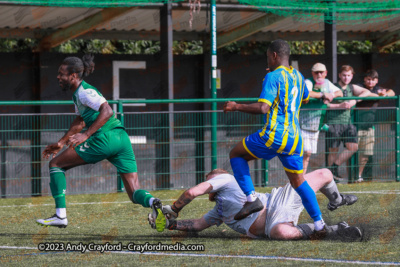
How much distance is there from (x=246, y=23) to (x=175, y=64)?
1861 millimetres

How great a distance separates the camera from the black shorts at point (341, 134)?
525 inches

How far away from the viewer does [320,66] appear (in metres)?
12.0

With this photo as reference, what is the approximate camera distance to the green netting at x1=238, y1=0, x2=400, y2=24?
14.2m

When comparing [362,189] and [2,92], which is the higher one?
[2,92]

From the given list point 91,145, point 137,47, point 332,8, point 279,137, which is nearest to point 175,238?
point 91,145

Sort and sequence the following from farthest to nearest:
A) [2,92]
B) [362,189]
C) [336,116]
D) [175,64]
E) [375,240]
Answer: [175,64] → [2,92] → [336,116] → [362,189] → [375,240]

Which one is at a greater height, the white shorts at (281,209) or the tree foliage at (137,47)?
the tree foliage at (137,47)

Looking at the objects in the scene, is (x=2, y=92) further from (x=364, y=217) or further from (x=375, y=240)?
(x=375, y=240)

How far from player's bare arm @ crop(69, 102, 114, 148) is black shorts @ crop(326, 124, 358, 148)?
21.8 feet

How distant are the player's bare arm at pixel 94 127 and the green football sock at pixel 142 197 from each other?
0.84 meters

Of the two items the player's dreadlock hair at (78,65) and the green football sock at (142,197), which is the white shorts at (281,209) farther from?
the player's dreadlock hair at (78,65)

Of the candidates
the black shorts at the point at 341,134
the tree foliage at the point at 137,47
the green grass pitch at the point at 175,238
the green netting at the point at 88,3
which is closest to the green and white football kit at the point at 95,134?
the green grass pitch at the point at 175,238

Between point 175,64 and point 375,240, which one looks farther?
point 175,64

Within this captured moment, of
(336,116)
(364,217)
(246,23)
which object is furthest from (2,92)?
(364,217)
